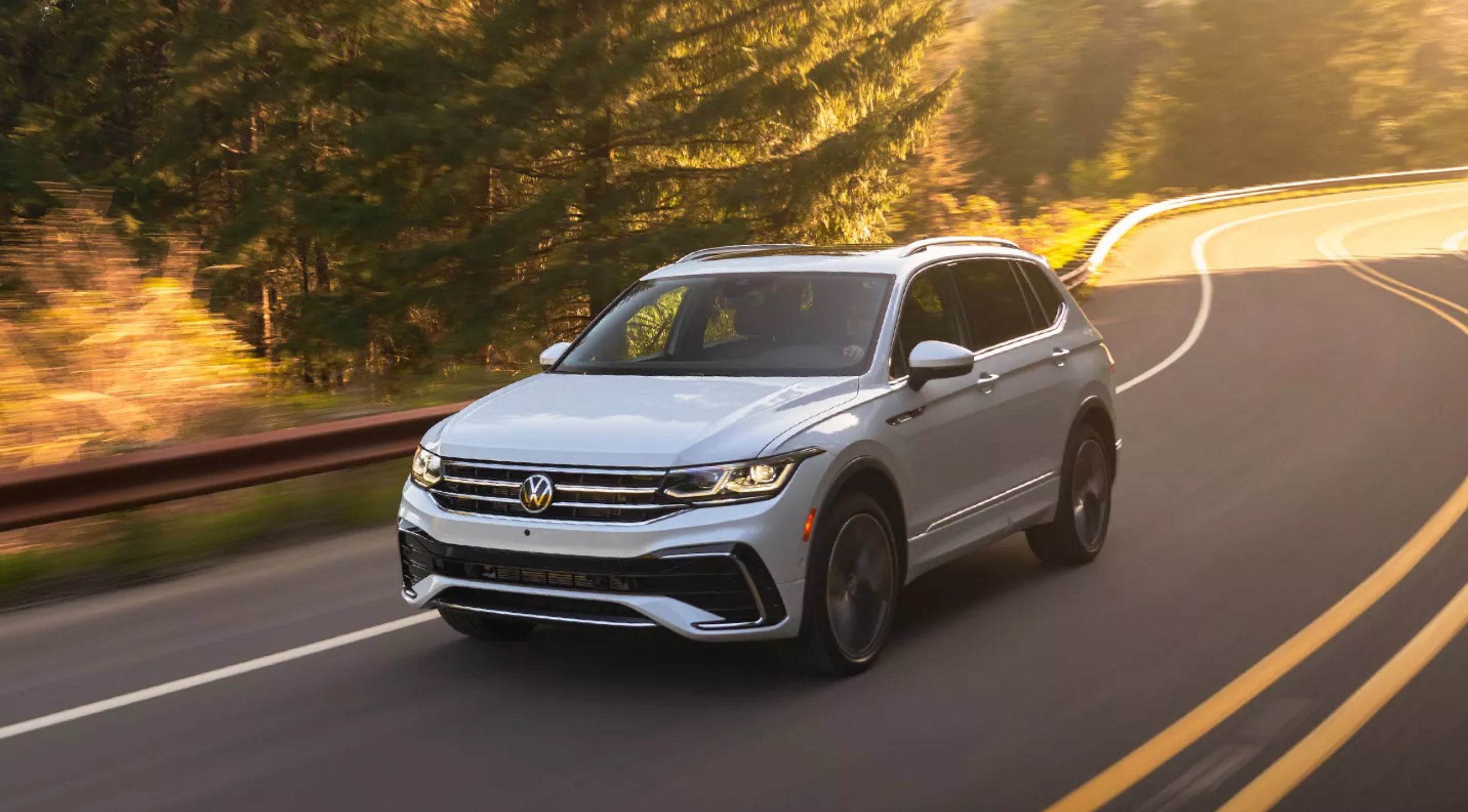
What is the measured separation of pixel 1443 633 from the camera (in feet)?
24.2

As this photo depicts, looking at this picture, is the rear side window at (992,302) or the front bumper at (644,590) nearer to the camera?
the front bumper at (644,590)

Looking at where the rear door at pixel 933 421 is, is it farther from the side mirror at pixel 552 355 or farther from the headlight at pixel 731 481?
the side mirror at pixel 552 355

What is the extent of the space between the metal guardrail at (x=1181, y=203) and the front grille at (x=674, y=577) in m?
17.5

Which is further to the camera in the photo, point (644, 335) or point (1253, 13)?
point (1253, 13)

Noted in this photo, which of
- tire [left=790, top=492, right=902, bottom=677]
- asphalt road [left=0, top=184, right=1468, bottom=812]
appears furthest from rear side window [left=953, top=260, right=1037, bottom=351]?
tire [left=790, top=492, right=902, bottom=677]

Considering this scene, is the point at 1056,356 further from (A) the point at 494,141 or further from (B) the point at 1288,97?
(B) the point at 1288,97

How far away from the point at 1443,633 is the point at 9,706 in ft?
20.1

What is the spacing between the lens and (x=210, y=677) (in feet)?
22.2

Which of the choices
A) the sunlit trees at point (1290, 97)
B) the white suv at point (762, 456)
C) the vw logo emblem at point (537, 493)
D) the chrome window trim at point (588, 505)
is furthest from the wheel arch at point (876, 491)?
the sunlit trees at point (1290, 97)

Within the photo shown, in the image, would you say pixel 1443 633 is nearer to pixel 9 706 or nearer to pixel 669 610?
pixel 669 610

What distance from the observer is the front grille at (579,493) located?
6039 millimetres

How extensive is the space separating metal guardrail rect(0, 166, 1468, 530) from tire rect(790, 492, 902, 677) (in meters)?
4.17

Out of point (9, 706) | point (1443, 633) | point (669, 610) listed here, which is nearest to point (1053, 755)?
point (669, 610)

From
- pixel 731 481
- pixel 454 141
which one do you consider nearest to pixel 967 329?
pixel 731 481
